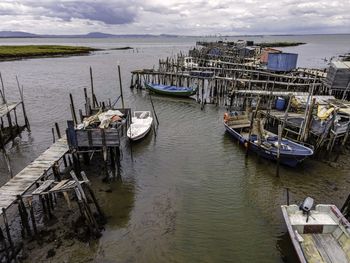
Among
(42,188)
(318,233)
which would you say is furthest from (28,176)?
(318,233)

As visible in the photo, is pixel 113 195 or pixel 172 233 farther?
pixel 113 195

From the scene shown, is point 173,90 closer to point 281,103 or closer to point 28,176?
point 281,103

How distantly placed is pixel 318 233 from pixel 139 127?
16.5 metres

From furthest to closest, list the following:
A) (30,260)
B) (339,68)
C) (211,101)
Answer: (211,101) → (339,68) → (30,260)

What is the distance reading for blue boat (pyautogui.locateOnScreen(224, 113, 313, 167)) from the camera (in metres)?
20.1

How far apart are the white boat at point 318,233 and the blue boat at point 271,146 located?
6.35 m

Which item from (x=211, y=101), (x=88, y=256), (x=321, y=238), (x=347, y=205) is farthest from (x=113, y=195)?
(x=211, y=101)

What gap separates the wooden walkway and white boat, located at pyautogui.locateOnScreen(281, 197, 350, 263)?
11890mm

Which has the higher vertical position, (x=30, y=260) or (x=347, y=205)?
(x=347, y=205)

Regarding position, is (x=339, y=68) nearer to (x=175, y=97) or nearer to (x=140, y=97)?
(x=175, y=97)

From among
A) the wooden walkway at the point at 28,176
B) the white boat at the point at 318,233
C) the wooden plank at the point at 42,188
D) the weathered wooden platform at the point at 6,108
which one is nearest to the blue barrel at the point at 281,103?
the white boat at the point at 318,233

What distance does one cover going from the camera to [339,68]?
101ft

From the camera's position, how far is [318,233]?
13.2m

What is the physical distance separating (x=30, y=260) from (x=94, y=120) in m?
9.65
